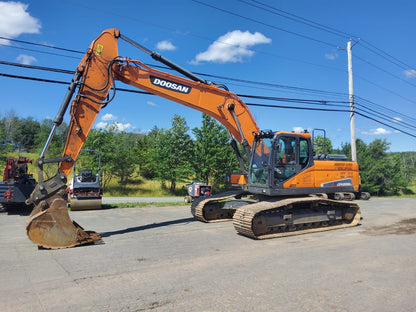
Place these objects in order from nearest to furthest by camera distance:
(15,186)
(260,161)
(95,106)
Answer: (95,106) < (260,161) < (15,186)

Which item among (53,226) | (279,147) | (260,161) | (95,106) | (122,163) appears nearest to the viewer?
(53,226)

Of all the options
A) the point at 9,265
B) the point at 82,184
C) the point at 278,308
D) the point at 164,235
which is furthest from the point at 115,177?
the point at 278,308

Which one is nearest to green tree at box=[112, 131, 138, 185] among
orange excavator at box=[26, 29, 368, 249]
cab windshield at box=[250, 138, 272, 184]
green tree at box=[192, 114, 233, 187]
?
green tree at box=[192, 114, 233, 187]

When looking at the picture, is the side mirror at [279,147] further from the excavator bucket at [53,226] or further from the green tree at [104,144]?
the green tree at [104,144]

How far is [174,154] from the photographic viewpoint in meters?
34.1

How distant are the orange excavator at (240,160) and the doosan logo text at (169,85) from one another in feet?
0.10

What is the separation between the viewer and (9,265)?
584cm

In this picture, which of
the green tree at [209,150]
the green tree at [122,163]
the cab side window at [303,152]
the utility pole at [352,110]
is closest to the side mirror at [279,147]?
the cab side window at [303,152]

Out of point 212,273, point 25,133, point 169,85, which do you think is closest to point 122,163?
point 169,85

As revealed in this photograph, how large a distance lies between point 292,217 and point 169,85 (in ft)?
17.6

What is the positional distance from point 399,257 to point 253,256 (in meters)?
3.14

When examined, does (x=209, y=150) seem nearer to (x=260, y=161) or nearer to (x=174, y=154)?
(x=174, y=154)

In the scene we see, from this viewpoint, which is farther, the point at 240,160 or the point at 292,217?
the point at 240,160

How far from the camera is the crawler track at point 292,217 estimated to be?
8227 mm
